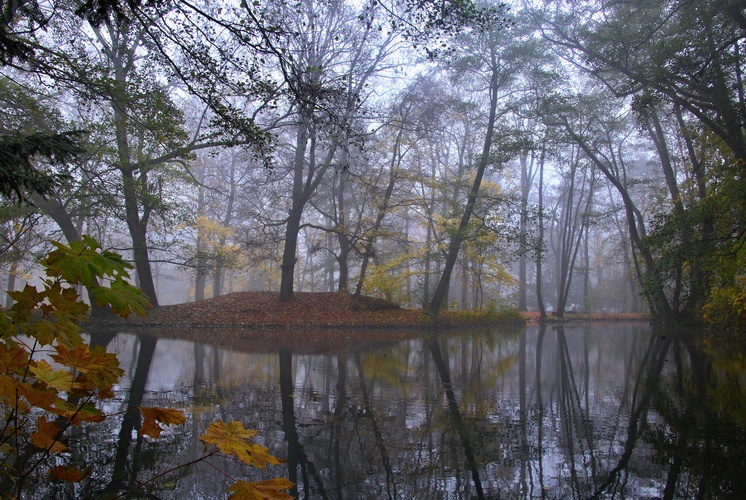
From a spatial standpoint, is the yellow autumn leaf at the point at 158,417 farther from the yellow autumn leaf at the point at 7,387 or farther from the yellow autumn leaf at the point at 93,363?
the yellow autumn leaf at the point at 7,387

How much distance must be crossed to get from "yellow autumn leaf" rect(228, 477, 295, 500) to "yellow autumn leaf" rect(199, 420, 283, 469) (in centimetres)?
7

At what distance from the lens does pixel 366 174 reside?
2106 cm

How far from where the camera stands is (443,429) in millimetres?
4199

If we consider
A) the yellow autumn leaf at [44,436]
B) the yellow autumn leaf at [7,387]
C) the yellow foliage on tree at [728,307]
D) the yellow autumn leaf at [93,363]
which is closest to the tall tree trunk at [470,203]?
the yellow foliage on tree at [728,307]

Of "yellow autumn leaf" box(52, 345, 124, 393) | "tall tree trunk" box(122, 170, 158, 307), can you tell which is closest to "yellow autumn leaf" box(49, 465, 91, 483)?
"yellow autumn leaf" box(52, 345, 124, 393)

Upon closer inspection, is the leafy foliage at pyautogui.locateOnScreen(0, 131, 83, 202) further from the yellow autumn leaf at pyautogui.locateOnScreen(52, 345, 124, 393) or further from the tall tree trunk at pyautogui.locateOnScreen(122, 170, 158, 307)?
the tall tree trunk at pyautogui.locateOnScreen(122, 170, 158, 307)

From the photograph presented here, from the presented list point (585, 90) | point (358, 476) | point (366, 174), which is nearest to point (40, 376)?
point (358, 476)

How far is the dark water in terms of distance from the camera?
3000 mm

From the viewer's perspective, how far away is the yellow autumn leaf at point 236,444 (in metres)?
1.58

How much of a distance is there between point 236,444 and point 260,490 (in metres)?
0.18

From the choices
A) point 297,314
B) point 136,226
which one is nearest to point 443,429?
point 136,226

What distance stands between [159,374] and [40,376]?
577 cm

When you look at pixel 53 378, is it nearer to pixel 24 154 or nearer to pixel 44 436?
pixel 44 436

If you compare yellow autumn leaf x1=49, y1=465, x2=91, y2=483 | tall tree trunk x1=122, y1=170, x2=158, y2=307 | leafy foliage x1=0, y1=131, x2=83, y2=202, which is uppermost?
tall tree trunk x1=122, y1=170, x2=158, y2=307
